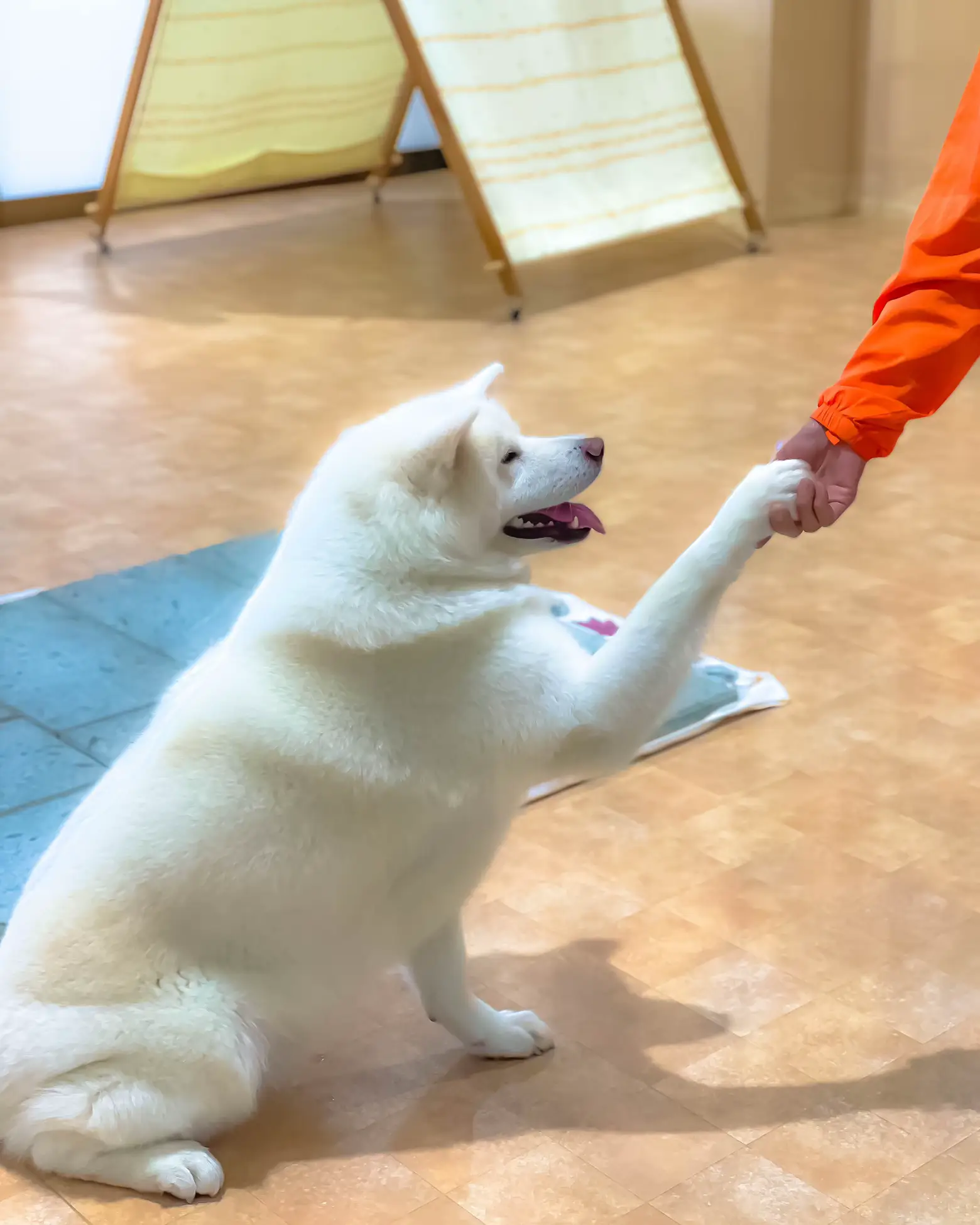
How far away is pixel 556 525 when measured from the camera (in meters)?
1.50

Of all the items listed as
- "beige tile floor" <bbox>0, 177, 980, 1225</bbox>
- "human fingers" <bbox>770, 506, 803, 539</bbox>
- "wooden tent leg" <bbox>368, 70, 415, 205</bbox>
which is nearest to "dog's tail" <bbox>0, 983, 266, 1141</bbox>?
"beige tile floor" <bbox>0, 177, 980, 1225</bbox>

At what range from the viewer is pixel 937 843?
76.3 inches

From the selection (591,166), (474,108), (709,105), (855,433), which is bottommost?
(591,166)

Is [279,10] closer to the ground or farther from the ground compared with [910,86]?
farther from the ground

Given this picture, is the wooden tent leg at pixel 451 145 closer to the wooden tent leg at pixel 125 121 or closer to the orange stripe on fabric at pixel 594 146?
the orange stripe on fabric at pixel 594 146

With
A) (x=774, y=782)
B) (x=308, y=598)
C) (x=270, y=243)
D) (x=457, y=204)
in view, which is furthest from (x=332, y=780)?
(x=457, y=204)

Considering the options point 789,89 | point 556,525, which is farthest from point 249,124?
point 556,525

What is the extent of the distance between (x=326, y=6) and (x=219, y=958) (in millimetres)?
4844

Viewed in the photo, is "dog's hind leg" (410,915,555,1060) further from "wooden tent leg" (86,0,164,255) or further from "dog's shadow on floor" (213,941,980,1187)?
"wooden tent leg" (86,0,164,255)

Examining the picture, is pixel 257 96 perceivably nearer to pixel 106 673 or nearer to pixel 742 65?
pixel 742 65

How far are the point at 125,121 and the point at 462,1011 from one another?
13.5ft

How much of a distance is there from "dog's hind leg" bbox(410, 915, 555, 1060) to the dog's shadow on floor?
0.02 m

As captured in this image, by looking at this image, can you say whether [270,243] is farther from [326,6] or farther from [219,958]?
[219,958]

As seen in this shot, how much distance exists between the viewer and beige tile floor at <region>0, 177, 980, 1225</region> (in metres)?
1.43
